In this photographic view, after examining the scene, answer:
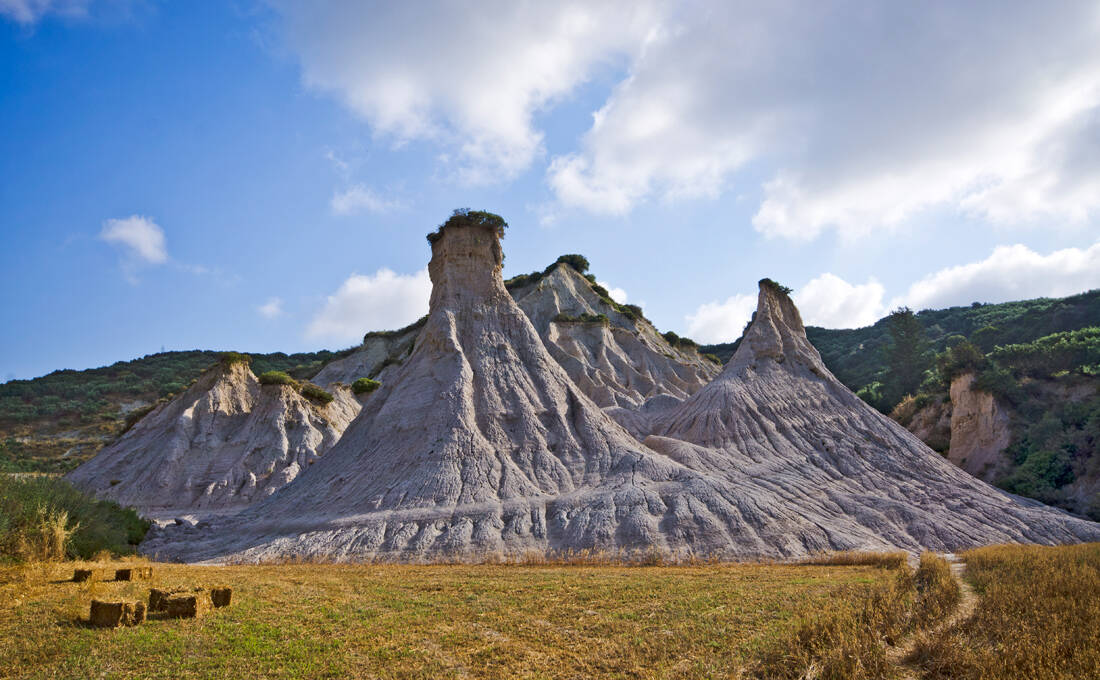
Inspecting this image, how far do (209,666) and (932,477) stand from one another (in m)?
29.8

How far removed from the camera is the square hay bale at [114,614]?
9.26m

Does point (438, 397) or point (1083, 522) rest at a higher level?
point (438, 397)

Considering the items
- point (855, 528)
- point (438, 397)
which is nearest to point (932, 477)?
point (855, 528)

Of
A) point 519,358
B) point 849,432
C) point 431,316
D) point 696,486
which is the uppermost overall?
point 431,316

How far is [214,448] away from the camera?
40.2m

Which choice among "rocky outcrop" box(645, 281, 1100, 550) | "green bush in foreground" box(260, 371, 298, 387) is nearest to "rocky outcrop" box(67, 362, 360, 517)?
"green bush in foreground" box(260, 371, 298, 387)

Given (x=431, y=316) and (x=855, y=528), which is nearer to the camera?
(x=855, y=528)

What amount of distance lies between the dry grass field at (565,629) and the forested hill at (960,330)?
60.9 meters

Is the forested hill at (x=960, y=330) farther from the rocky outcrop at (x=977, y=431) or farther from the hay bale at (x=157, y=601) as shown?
the hay bale at (x=157, y=601)

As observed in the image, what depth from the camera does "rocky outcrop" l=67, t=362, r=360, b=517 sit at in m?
36.7

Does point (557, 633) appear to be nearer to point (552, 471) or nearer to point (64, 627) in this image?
point (64, 627)

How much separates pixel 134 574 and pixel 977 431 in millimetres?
44732

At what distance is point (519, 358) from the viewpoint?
2966 cm

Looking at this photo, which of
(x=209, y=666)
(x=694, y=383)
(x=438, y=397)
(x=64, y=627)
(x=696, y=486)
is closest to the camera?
(x=209, y=666)
